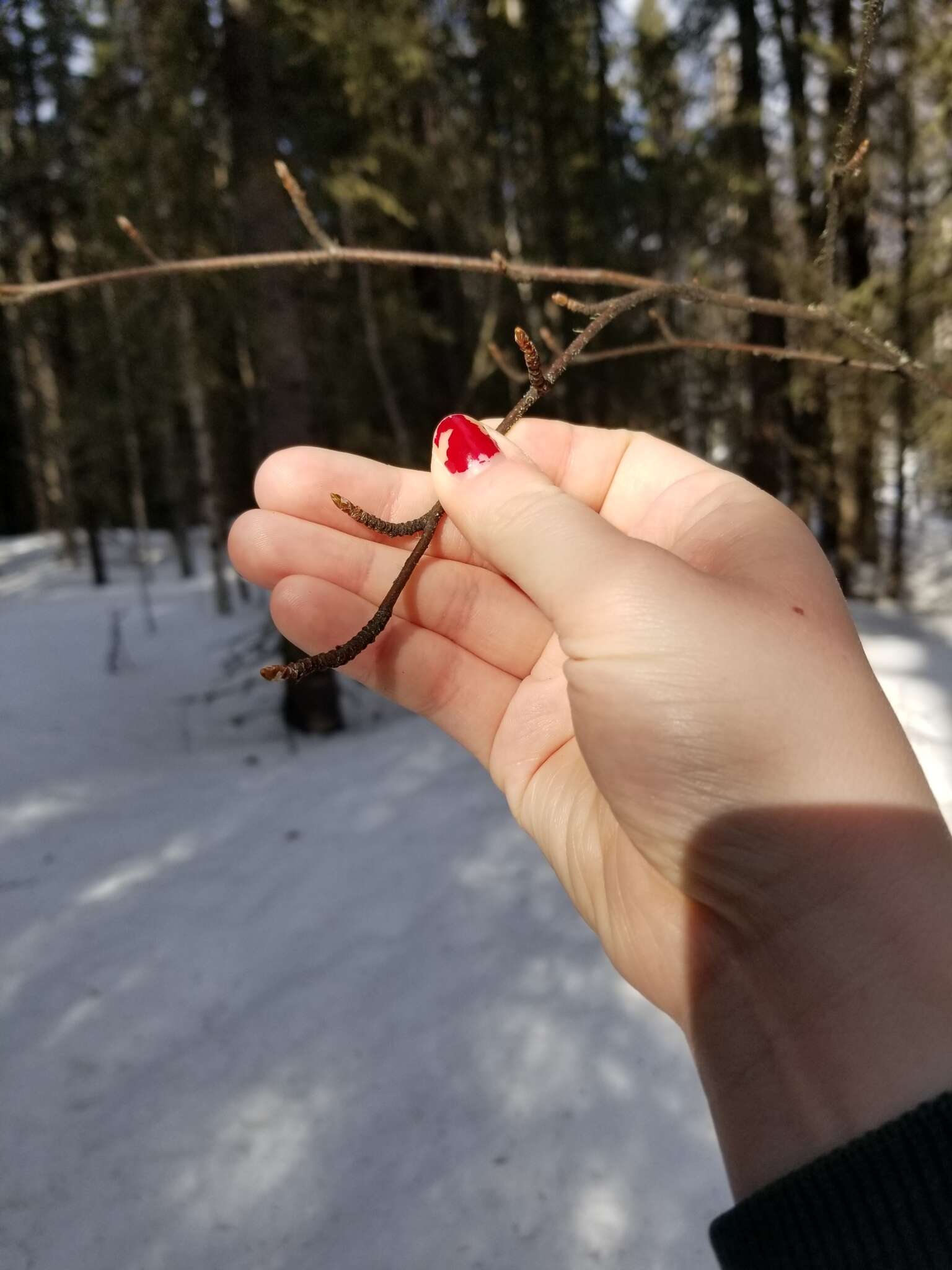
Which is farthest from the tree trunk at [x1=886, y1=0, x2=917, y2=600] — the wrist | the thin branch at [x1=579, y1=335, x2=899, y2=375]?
the wrist

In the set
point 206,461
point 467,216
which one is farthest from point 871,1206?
point 206,461

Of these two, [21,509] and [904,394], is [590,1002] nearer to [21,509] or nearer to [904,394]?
[904,394]

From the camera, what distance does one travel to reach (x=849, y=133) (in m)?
1.31

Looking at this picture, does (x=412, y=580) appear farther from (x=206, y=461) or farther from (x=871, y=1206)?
(x=206, y=461)

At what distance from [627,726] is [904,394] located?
8581 mm

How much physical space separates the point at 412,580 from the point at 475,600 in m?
0.15

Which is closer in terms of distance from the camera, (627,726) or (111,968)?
(627,726)

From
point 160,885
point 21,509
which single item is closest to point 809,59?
point 160,885

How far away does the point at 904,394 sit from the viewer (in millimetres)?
8188

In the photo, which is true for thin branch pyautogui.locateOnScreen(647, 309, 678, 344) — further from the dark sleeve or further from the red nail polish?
the dark sleeve

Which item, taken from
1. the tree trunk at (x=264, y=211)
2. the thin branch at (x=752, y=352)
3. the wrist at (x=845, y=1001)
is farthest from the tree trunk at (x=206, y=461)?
the wrist at (x=845, y=1001)

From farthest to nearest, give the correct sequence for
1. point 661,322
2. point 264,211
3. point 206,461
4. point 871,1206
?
point 206,461, point 264,211, point 661,322, point 871,1206

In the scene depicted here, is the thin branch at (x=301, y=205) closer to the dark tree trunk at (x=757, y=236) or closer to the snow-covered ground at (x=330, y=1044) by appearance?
the snow-covered ground at (x=330, y=1044)

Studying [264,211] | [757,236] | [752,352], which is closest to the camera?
[752,352]
